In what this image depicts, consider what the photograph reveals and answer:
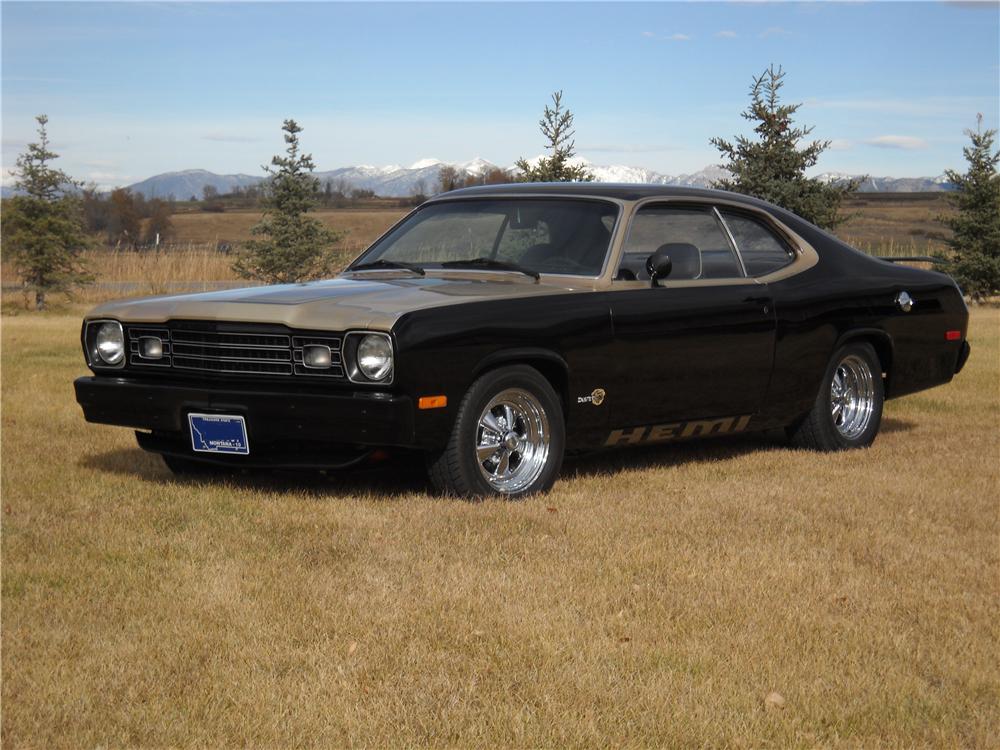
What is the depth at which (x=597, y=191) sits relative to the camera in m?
7.70

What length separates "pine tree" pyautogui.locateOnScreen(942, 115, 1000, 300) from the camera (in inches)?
1118

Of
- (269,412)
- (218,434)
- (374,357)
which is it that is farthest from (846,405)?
(218,434)

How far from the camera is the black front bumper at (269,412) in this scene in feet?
20.4

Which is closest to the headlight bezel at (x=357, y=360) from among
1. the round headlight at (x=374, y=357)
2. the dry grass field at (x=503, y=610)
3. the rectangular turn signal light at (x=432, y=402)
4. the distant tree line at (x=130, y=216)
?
the round headlight at (x=374, y=357)

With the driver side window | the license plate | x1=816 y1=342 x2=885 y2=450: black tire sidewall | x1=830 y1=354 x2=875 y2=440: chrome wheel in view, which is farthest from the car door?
the license plate

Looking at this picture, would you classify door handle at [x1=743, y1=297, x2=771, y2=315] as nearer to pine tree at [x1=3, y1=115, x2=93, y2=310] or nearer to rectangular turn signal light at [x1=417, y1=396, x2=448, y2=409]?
rectangular turn signal light at [x1=417, y1=396, x2=448, y2=409]

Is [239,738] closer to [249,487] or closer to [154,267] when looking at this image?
[249,487]

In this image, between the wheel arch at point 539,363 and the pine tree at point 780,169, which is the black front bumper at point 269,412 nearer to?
the wheel arch at point 539,363

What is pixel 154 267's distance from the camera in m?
30.0

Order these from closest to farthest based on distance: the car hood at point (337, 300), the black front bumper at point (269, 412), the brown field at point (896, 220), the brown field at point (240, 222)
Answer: the black front bumper at point (269, 412) → the car hood at point (337, 300) → the brown field at point (896, 220) → the brown field at point (240, 222)

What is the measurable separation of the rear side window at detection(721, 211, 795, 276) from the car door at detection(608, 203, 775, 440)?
108mm

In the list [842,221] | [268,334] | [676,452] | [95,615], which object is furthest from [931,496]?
[842,221]

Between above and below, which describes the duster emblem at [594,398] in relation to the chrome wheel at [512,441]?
above

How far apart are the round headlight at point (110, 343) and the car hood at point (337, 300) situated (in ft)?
0.24
